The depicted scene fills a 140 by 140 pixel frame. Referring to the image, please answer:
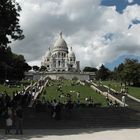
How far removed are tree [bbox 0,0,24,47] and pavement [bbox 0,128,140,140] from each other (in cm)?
848

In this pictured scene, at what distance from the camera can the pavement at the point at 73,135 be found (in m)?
27.8

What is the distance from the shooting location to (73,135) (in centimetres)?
2952

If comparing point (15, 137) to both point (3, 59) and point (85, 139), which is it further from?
point (3, 59)

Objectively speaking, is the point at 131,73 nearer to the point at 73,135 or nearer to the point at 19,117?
the point at 19,117

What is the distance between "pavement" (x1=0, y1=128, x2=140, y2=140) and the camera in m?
27.8

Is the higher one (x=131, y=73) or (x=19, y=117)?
(x=131, y=73)

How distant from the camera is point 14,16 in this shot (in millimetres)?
39156

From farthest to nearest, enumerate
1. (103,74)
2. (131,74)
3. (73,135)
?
(103,74)
(131,74)
(73,135)

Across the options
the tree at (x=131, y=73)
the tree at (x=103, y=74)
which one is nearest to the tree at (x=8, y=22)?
the tree at (x=131, y=73)

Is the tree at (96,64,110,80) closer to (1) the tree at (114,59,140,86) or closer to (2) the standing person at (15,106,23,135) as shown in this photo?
(1) the tree at (114,59,140,86)

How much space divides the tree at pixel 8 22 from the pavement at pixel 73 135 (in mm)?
8478

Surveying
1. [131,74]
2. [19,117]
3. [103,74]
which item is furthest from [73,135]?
[103,74]

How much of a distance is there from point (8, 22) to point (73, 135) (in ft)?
40.6

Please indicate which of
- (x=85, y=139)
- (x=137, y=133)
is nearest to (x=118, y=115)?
(x=137, y=133)
